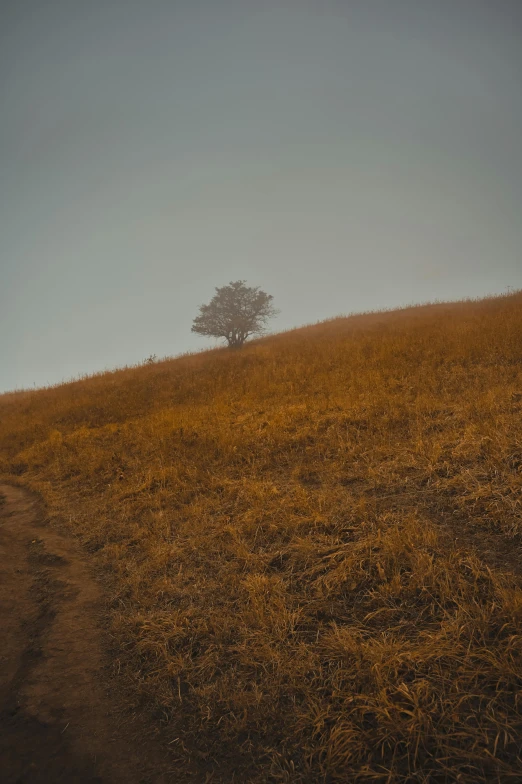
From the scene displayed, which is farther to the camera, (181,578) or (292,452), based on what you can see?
(292,452)

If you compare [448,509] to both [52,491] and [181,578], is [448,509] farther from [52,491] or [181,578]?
[52,491]

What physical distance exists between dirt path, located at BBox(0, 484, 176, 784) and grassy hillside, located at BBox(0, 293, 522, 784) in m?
0.27

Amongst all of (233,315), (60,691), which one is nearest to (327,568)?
(60,691)

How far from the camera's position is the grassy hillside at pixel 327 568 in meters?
2.52

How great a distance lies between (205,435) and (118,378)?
10697mm

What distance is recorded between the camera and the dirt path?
2623mm

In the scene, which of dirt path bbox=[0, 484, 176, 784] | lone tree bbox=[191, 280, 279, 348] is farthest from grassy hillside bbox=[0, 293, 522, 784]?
lone tree bbox=[191, 280, 279, 348]

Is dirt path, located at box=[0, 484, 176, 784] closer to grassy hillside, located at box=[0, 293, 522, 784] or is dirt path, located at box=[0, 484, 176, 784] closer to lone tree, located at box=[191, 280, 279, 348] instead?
grassy hillside, located at box=[0, 293, 522, 784]

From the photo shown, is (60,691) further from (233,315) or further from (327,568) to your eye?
(233,315)

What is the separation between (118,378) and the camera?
17.9m

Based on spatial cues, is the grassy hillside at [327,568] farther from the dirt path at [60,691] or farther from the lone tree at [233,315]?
the lone tree at [233,315]

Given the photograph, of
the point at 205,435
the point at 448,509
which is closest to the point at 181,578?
the point at 448,509

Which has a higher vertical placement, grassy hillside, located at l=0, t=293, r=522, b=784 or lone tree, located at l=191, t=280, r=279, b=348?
lone tree, located at l=191, t=280, r=279, b=348

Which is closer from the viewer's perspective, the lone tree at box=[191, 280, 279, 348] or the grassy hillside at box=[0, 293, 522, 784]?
the grassy hillside at box=[0, 293, 522, 784]
